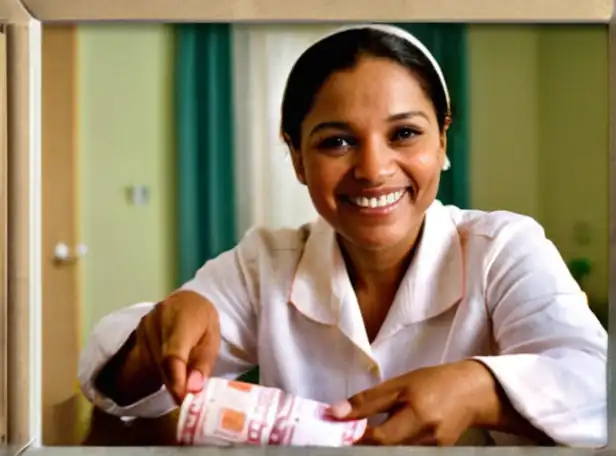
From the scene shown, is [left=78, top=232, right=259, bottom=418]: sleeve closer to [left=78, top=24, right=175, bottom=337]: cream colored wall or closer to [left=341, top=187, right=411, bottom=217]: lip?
[left=78, top=24, right=175, bottom=337]: cream colored wall

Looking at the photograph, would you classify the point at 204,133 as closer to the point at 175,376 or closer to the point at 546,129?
the point at 175,376

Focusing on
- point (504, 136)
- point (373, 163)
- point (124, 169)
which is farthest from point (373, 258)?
point (124, 169)

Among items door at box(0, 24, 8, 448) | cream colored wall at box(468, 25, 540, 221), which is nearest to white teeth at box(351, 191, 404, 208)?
cream colored wall at box(468, 25, 540, 221)

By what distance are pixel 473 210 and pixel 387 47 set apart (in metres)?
0.25

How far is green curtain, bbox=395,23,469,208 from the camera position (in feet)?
3.21

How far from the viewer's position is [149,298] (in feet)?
3.28

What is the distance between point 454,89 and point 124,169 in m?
0.46

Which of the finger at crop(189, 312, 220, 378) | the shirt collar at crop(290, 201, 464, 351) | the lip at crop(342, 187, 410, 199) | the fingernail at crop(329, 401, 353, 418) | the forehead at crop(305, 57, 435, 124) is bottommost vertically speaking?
the fingernail at crop(329, 401, 353, 418)

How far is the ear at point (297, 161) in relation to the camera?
982 millimetres

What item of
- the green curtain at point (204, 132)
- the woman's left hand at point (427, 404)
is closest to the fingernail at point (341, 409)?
the woman's left hand at point (427, 404)

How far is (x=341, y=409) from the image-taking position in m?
0.96

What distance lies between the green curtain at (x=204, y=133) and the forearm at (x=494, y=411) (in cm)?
37

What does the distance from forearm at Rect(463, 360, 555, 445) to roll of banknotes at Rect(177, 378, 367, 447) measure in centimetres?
15

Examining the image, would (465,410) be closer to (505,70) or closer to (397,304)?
(397,304)
